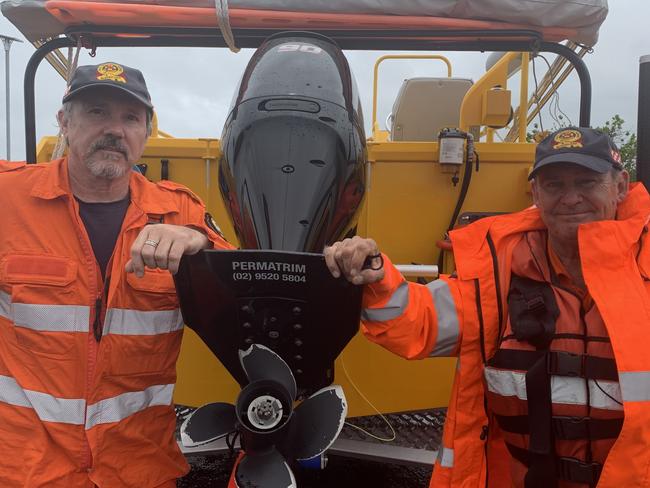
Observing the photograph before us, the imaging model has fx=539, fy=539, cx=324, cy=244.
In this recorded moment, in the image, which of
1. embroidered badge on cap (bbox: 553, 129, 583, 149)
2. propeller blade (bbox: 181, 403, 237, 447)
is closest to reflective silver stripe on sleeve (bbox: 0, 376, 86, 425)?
propeller blade (bbox: 181, 403, 237, 447)

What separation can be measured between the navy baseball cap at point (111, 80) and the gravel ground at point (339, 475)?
204 centimetres

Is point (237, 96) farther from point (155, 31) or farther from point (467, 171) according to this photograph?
point (467, 171)

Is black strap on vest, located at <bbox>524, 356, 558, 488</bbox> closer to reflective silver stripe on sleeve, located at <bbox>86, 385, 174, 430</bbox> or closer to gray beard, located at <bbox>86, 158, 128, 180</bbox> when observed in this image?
reflective silver stripe on sleeve, located at <bbox>86, 385, 174, 430</bbox>

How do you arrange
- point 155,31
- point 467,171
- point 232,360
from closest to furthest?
point 232,360 → point 155,31 → point 467,171

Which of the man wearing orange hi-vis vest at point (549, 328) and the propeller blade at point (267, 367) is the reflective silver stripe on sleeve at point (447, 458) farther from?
the propeller blade at point (267, 367)

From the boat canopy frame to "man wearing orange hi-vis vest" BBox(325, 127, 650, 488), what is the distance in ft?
2.47

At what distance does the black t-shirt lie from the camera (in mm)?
1693

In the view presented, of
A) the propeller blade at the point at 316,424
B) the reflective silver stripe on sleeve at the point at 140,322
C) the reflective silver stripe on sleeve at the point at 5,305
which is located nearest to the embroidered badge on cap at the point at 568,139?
the propeller blade at the point at 316,424

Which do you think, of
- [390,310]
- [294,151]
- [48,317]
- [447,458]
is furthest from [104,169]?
[447,458]

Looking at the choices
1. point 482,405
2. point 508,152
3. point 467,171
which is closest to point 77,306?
point 482,405

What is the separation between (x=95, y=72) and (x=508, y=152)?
186 cm

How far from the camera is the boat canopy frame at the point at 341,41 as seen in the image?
226 cm

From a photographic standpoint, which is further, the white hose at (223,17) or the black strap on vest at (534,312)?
the white hose at (223,17)

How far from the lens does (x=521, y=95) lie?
9.12ft
